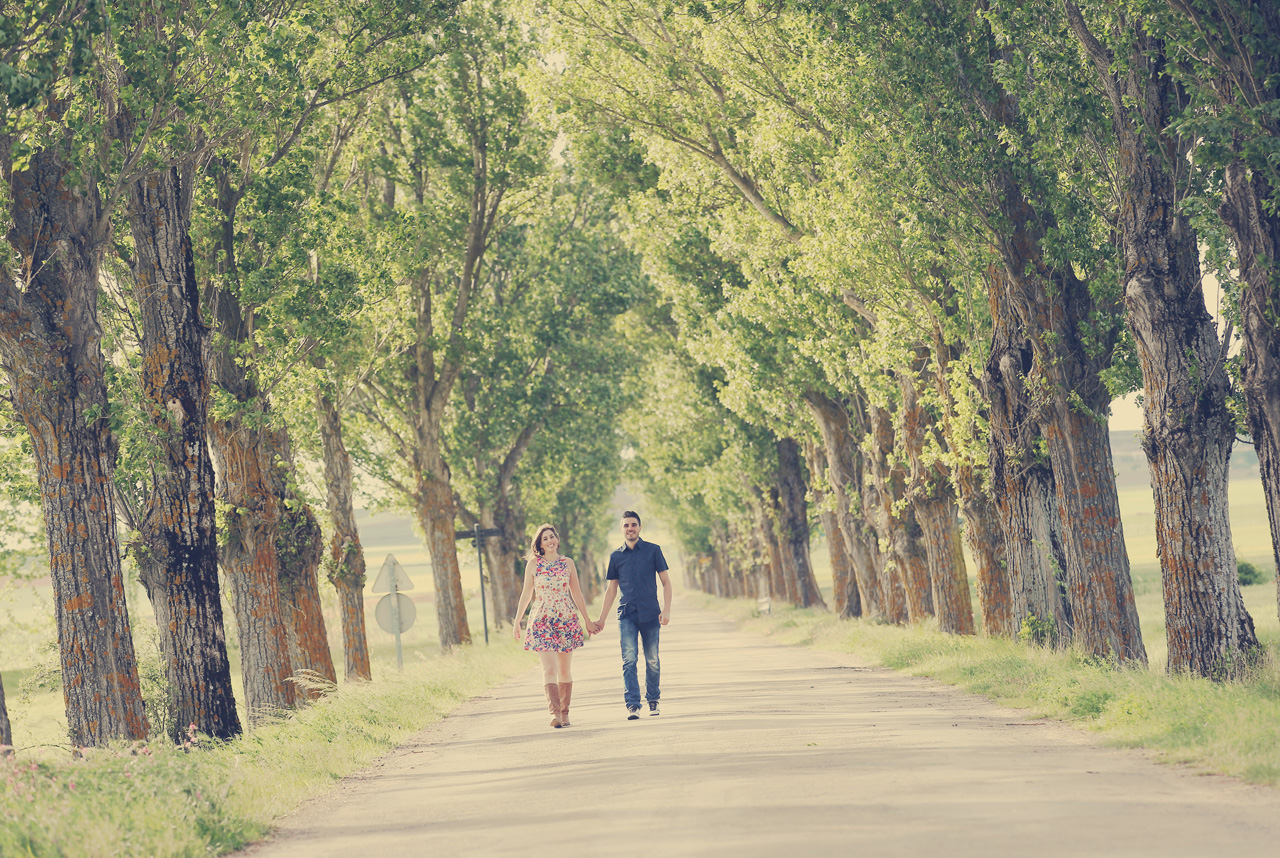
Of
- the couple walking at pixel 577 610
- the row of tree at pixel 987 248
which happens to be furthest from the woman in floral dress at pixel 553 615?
the row of tree at pixel 987 248

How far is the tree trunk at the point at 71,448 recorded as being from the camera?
34.2 feet

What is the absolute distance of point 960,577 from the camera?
21000 millimetres

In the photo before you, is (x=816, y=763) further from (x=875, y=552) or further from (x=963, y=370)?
(x=875, y=552)

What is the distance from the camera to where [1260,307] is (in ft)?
34.0

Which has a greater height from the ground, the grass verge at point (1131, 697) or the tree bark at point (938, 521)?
the tree bark at point (938, 521)

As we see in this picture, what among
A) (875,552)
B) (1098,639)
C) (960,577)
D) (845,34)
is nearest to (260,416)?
(845,34)

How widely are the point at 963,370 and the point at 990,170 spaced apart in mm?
3242

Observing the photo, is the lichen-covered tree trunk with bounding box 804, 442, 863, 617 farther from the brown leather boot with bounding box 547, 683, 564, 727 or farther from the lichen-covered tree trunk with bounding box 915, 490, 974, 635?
the brown leather boot with bounding box 547, 683, 564, 727

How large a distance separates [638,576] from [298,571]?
6.92 meters

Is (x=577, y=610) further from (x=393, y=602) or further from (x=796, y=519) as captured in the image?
(x=796, y=519)

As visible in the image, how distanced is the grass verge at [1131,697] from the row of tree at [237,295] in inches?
325

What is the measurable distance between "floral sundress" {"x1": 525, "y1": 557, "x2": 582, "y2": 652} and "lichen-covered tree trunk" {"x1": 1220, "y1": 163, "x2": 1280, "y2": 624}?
6423 mm

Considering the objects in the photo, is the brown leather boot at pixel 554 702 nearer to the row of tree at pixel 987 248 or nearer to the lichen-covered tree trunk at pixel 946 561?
the row of tree at pixel 987 248

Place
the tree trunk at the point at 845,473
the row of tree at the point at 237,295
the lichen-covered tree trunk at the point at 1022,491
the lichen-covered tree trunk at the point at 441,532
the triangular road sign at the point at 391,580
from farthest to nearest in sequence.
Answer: the lichen-covered tree trunk at the point at 441,532 → the tree trunk at the point at 845,473 → the triangular road sign at the point at 391,580 → the lichen-covered tree trunk at the point at 1022,491 → the row of tree at the point at 237,295
